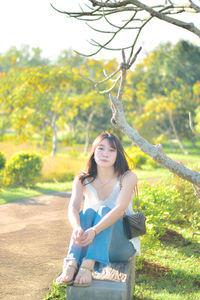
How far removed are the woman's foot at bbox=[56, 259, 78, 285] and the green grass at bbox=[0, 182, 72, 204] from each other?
195 inches

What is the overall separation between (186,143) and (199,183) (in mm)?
29506

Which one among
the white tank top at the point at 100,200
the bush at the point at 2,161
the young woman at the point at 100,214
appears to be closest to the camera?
the young woman at the point at 100,214

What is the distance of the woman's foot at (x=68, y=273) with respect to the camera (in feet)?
8.56

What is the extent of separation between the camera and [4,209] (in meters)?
6.77

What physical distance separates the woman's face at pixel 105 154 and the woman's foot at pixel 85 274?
869mm

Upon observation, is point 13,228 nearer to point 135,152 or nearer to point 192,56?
point 135,152

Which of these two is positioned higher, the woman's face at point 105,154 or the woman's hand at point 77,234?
the woman's face at point 105,154

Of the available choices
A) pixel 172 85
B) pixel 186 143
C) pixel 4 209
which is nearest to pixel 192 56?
pixel 172 85

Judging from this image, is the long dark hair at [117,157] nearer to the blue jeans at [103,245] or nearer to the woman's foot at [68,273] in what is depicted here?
the blue jeans at [103,245]

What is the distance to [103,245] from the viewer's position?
111 inches

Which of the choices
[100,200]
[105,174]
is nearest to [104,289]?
[100,200]

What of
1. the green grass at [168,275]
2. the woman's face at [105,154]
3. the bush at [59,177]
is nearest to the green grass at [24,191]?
the bush at [59,177]

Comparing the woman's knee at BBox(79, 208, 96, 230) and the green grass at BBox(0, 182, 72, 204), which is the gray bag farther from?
the green grass at BBox(0, 182, 72, 204)

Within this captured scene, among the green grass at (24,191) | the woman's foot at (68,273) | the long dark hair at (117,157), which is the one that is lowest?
the green grass at (24,191)
